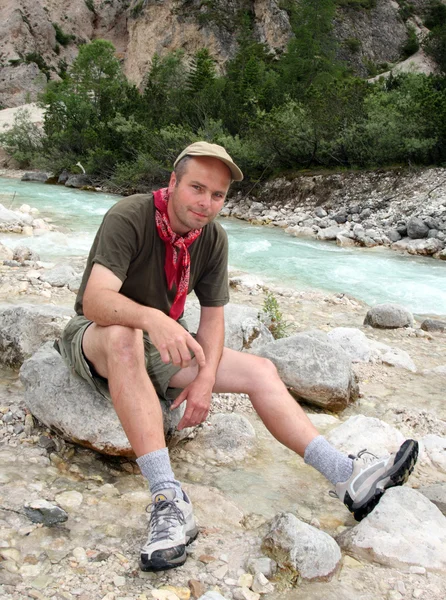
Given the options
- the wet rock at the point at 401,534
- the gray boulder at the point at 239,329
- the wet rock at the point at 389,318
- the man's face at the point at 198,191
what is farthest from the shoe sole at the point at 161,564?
the wet rock at the point at 389,318

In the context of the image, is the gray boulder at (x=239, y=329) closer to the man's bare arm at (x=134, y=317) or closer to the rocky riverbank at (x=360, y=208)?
the man's bare arm at (x=134, y=317)

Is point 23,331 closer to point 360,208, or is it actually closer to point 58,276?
point 58,276

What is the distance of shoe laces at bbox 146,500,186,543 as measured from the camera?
6.06ft

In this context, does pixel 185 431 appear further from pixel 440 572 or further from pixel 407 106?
pixel 407 106

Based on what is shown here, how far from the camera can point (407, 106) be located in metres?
16.4

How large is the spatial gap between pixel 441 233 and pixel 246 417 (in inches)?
381

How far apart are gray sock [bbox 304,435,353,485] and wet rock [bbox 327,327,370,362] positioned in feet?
6.85

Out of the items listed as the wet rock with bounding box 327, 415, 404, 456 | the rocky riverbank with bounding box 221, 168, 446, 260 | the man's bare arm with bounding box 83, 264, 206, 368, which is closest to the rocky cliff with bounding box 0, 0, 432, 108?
the rocky riverbank with bounding box 221, 168, 446, 260

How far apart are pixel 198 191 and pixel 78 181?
→ 2139 cm

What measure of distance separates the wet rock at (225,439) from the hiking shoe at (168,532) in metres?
0.73

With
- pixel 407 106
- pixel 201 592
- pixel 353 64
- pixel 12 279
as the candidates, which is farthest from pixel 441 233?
pixel 353 64

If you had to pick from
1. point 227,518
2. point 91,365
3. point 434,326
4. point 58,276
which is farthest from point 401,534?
point 58,276

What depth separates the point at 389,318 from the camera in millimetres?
5754

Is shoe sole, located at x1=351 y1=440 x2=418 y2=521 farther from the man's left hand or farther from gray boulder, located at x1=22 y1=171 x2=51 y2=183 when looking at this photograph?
gray boulder, located at x1=22 y1=171 x2=51 y2=183
